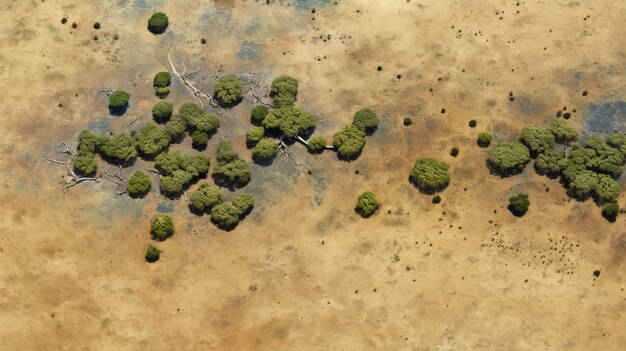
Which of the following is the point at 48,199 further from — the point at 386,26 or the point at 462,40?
the point at 462,40

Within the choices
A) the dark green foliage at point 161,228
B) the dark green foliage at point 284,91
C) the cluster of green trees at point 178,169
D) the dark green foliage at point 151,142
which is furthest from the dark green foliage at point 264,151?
the dark green foliage at point 161,228

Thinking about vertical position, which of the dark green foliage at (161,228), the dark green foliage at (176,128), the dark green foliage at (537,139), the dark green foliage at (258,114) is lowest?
the dark green foliage at (161,228)

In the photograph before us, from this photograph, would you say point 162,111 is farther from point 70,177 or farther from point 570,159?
point 570,159

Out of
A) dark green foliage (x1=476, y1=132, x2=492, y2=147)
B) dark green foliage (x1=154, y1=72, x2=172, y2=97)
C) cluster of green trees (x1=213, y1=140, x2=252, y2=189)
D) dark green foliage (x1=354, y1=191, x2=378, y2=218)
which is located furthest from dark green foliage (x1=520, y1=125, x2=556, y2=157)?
dark green foliage (x1=154, y1=72, x2=172, y2=97)

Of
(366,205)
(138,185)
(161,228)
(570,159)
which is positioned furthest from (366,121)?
(138,185)

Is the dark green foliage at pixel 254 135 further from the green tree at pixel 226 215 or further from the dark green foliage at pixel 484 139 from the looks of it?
the dark green foliage at pixel 484 139

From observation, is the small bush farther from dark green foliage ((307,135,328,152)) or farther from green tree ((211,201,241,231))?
green tree ((211,201,241,231))
